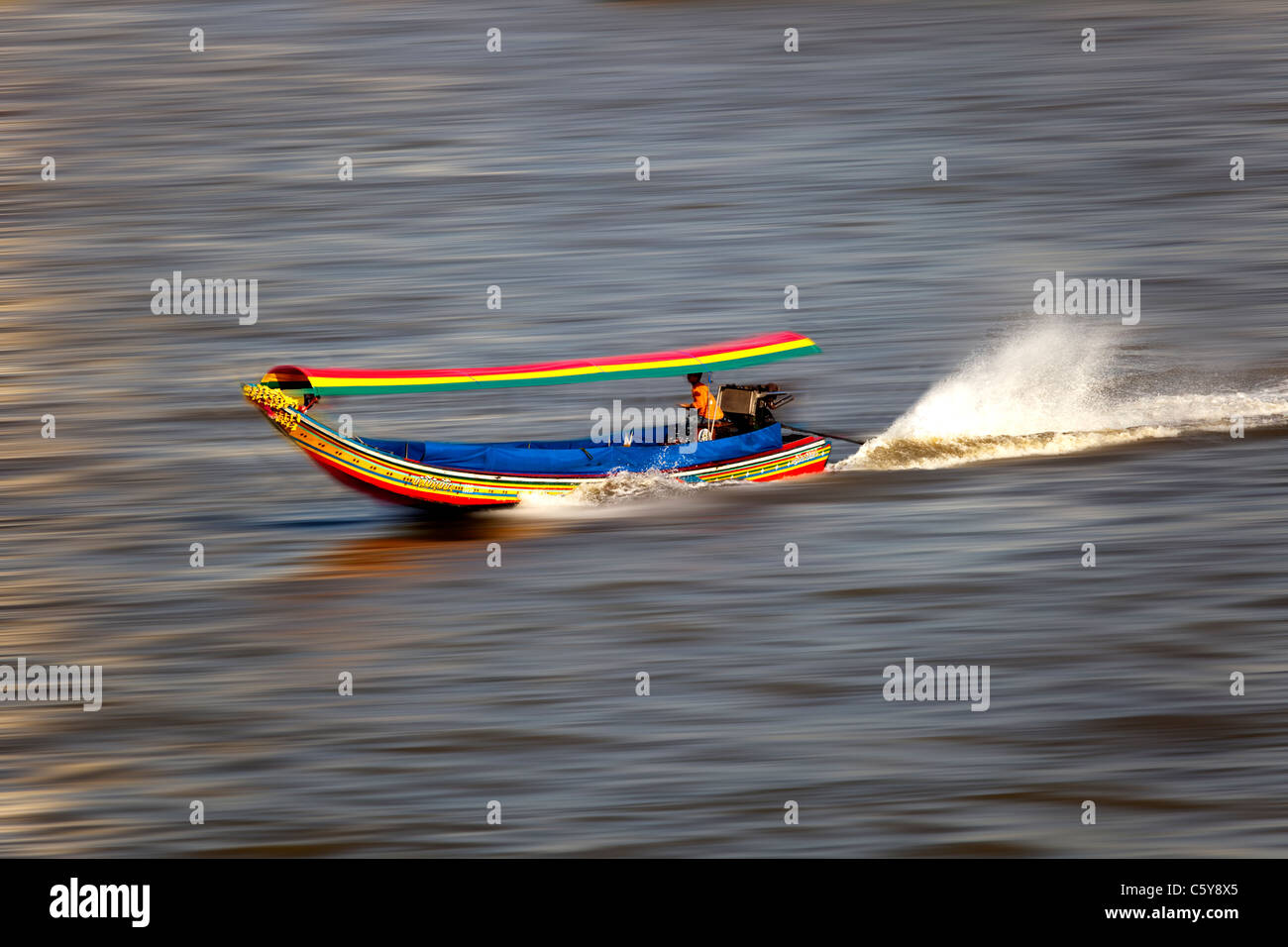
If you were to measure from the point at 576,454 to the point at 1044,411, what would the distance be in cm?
973

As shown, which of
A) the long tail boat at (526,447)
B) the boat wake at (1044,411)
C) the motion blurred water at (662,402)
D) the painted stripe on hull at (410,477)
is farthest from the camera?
the boat wake at (1044,411)

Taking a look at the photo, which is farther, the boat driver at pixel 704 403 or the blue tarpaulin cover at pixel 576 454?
the boat driver at pixel 704 403

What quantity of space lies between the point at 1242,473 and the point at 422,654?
1416cm

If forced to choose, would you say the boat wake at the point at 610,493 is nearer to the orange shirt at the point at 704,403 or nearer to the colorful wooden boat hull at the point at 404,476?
the colorful wooden boat hull at the point at 404,476

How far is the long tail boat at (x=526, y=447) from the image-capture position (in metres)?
25.7

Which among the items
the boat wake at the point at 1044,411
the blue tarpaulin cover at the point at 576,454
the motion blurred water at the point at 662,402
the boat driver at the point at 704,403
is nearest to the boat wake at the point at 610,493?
the motion blurred water at the point at 662,402

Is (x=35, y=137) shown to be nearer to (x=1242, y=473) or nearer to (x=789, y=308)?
(x=789, y=308)

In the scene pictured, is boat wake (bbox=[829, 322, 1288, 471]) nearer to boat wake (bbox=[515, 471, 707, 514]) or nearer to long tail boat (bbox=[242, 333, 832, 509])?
long tail boat (bbox=[242, 333, 832, 509])

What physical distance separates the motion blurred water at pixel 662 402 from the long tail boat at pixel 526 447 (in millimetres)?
565

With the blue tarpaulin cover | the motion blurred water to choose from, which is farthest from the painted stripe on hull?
the motion blurred water

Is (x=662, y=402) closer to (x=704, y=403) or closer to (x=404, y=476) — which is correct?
(x=704, y=403)

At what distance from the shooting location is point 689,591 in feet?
79.2

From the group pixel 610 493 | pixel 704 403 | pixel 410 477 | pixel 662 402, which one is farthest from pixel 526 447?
pixel 662 402
